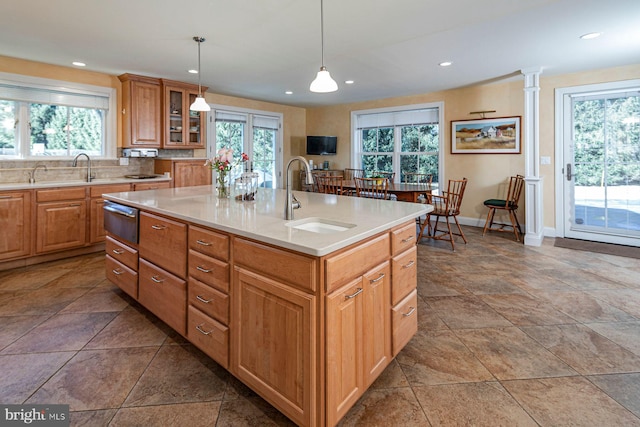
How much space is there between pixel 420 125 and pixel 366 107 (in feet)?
4.07

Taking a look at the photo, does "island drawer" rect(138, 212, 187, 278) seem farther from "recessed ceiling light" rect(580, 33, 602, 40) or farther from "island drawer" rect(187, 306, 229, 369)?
"recessed ceiling light" rect(580, 33, 602, 40)

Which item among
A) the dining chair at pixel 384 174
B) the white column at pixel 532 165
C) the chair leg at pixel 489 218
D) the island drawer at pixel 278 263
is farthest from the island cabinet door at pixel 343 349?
the dining chair at pixel 384 174

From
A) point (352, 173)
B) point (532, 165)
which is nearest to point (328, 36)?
point (532, 165)

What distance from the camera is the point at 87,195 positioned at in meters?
4.20

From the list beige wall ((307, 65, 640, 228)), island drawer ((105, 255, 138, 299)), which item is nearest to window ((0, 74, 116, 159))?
island drawer ((105, 255, 138, 299))

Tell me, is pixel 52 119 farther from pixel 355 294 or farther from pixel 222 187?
pixel 355 294

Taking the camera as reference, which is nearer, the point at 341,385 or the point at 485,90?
the point at 341,385

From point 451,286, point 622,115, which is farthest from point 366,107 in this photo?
point 451,286

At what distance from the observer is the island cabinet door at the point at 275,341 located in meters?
1.35

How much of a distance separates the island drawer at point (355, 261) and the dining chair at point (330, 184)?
136 inches

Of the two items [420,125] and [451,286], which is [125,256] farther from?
[420,125]

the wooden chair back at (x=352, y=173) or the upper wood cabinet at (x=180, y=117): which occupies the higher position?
the upper wood cabinet at (x=180, y=117)

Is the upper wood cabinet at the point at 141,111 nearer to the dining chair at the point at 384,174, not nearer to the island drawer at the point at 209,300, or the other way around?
the island drawer at the point at 209,300

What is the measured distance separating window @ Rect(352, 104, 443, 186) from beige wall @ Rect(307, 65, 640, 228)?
19 centimetres
